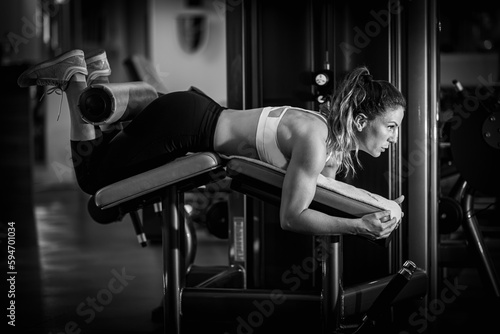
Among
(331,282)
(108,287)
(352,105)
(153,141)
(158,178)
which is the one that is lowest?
(108,287)

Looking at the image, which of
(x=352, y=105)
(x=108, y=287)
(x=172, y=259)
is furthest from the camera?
(x=108, y=287)

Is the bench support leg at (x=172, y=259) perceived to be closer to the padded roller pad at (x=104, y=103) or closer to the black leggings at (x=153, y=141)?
the black leggings at (x=153, y=141)

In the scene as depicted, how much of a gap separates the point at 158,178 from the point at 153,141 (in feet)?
0.59

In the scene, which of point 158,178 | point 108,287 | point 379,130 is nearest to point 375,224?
point 379,130

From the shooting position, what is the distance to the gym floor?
8.73 ft

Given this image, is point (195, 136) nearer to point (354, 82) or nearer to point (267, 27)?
point (354, 82)

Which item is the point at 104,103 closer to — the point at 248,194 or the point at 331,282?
the point at 248,194

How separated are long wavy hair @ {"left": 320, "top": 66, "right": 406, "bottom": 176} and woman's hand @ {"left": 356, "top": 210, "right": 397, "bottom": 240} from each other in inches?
6.4

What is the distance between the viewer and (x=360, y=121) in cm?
211

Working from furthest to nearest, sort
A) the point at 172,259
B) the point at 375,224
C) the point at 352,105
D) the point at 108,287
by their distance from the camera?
the point at 108,287, the point at 172,259, the point at 352,105, the point at 375,224

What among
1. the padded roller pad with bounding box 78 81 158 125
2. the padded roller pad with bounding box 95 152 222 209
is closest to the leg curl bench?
the padded roller pad with bounding box 95 152 222 209

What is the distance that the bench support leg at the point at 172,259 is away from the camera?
2.21m

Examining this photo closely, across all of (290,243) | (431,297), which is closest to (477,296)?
(431,297)

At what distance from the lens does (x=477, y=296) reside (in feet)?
10.3
